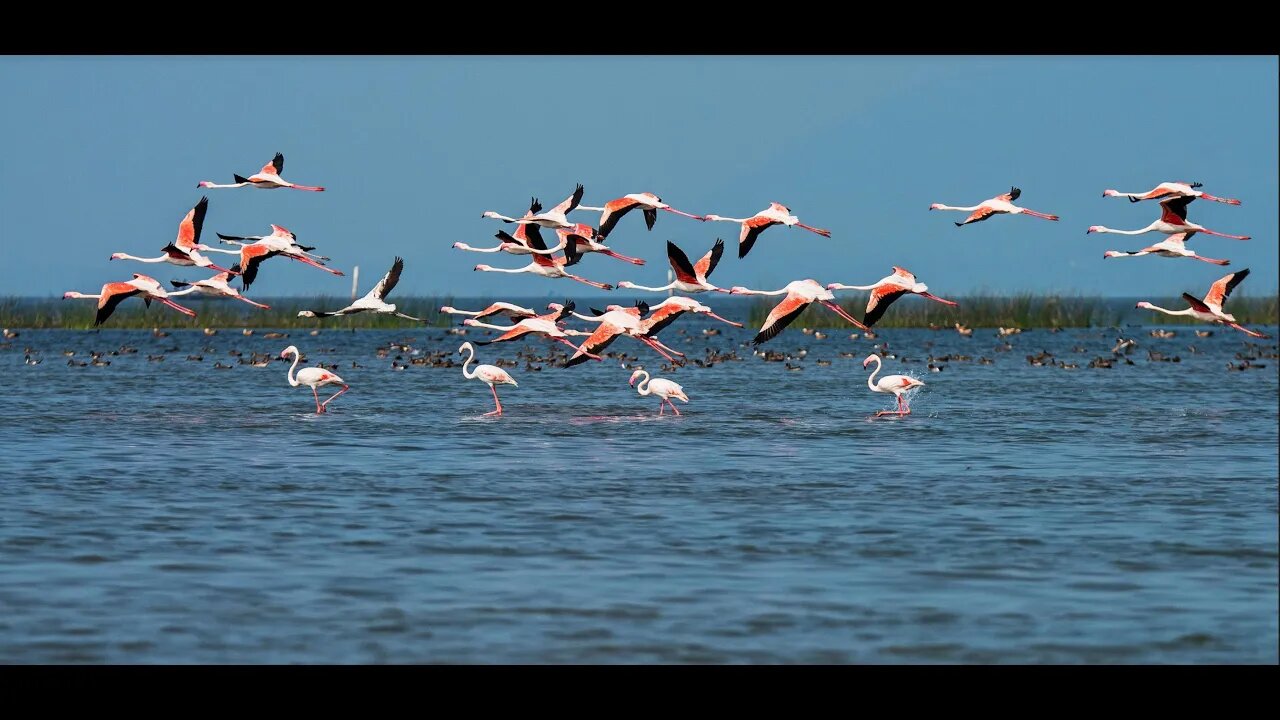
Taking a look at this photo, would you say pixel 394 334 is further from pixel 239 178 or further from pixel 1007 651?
pixel 1007 651

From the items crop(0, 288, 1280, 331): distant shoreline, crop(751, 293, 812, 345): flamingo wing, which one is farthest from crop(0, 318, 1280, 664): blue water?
crop(0, 288, 1280, 331): distant shoreline

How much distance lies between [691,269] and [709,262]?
765 millimetres

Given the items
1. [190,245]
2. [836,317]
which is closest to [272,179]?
[190,245]

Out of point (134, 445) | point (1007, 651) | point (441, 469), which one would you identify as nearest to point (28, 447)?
point (134, 445)

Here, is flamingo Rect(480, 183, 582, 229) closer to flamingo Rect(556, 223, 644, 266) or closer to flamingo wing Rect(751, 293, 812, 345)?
flamingo Rect(556, 223, 644, 266)

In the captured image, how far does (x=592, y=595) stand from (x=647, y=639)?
1.11 metres

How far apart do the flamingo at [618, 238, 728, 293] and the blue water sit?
173cm

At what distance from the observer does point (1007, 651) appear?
8.02 m

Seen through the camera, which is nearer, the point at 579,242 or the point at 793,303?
the point at 793,303

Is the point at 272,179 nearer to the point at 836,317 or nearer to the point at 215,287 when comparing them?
the point at 215,287

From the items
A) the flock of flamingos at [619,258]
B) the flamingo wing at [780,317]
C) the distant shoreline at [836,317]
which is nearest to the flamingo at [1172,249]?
the flock of flamingos at [619,258]

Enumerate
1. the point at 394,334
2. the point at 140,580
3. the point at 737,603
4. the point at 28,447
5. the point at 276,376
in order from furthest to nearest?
the point at 394,334
the point at 276,376
the point at 28,447
the point at 140,580
the point at 737,603

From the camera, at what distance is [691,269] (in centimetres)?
1903

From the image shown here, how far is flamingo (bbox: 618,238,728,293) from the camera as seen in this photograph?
18.8 m
